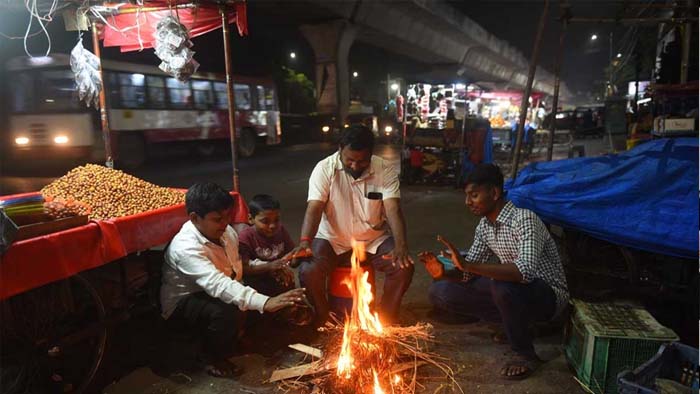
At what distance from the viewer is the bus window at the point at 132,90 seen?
49.3 feet

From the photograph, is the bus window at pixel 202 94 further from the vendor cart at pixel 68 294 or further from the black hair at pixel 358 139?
the black hair at pixel 358 139

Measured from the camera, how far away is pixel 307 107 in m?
32.8

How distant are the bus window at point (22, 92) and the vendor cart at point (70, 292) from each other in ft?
43.0

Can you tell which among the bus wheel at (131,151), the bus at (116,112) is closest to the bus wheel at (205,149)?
the bus at (116,112)

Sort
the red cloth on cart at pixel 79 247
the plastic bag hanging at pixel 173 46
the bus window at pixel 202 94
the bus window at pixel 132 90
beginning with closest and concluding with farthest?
1. the red cloth on cart at pixel 79 247
2. the plastic bag hanging at pixel 173 46
3. the bus window at pixel 132 90
4. the bus window at pixel 202 94

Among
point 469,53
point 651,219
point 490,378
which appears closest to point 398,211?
point 490,378

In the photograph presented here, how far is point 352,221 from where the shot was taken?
4148mm

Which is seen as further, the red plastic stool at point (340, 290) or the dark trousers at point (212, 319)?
the red plastic stool at point (340, 290)

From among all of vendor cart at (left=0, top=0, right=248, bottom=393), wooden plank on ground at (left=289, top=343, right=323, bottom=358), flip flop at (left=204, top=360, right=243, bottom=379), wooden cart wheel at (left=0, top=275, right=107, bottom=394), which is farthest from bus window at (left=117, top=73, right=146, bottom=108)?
wooden plank on ground at (left=289, top=343, right=323, bottom=358)

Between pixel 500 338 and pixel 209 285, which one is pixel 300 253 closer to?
pixel 209 285

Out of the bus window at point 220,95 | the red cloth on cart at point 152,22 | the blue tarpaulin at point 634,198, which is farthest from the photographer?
the bus window at point 220,95

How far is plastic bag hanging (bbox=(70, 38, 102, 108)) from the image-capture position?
5004mm

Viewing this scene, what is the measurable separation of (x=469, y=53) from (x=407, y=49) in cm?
853

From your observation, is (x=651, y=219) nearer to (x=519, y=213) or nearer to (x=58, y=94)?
(x=519, y=213)
